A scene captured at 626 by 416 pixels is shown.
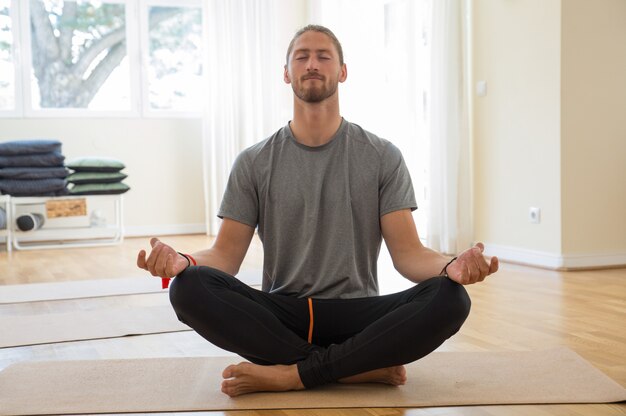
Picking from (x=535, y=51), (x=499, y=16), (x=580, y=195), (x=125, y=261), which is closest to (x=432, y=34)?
(x=499, y=16)

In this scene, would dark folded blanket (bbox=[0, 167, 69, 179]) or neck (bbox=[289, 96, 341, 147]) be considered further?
dark folded blanket (bbox=[0, 167, 69, 179])

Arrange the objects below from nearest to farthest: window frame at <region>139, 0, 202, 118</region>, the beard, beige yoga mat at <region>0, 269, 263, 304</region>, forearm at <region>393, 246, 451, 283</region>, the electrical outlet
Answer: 1. forearm at <region>393, 246, 451, 283</region>
2. the beard
3. beige yoga mat at <region>0, 269, 263, 304</region>
4. the electrical outlet
5. window frame at <region>139, 0, 202, 118</region>

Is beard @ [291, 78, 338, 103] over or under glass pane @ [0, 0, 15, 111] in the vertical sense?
under

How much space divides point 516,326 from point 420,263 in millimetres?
1028

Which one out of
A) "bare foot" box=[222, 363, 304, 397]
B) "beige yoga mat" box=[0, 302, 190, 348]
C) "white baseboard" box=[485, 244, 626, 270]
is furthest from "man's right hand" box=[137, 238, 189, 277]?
"white baseboard" box=[485, 244, 626, 270]

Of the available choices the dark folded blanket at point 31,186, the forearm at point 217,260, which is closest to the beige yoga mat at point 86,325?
the forearm at point 217,260

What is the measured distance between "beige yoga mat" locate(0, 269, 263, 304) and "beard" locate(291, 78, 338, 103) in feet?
6.86

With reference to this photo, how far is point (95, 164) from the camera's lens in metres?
6.36

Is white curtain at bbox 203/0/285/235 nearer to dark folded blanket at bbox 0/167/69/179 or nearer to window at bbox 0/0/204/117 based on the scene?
window at bbox 0/0/204/117

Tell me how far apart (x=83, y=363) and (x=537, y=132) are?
3173mm

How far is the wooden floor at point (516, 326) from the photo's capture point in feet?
6.44

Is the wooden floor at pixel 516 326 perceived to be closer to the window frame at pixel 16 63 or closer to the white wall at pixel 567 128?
the white wall at pixel 567 128

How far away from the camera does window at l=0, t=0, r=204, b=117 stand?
672 centimetres

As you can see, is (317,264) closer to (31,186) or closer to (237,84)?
(31,186)
